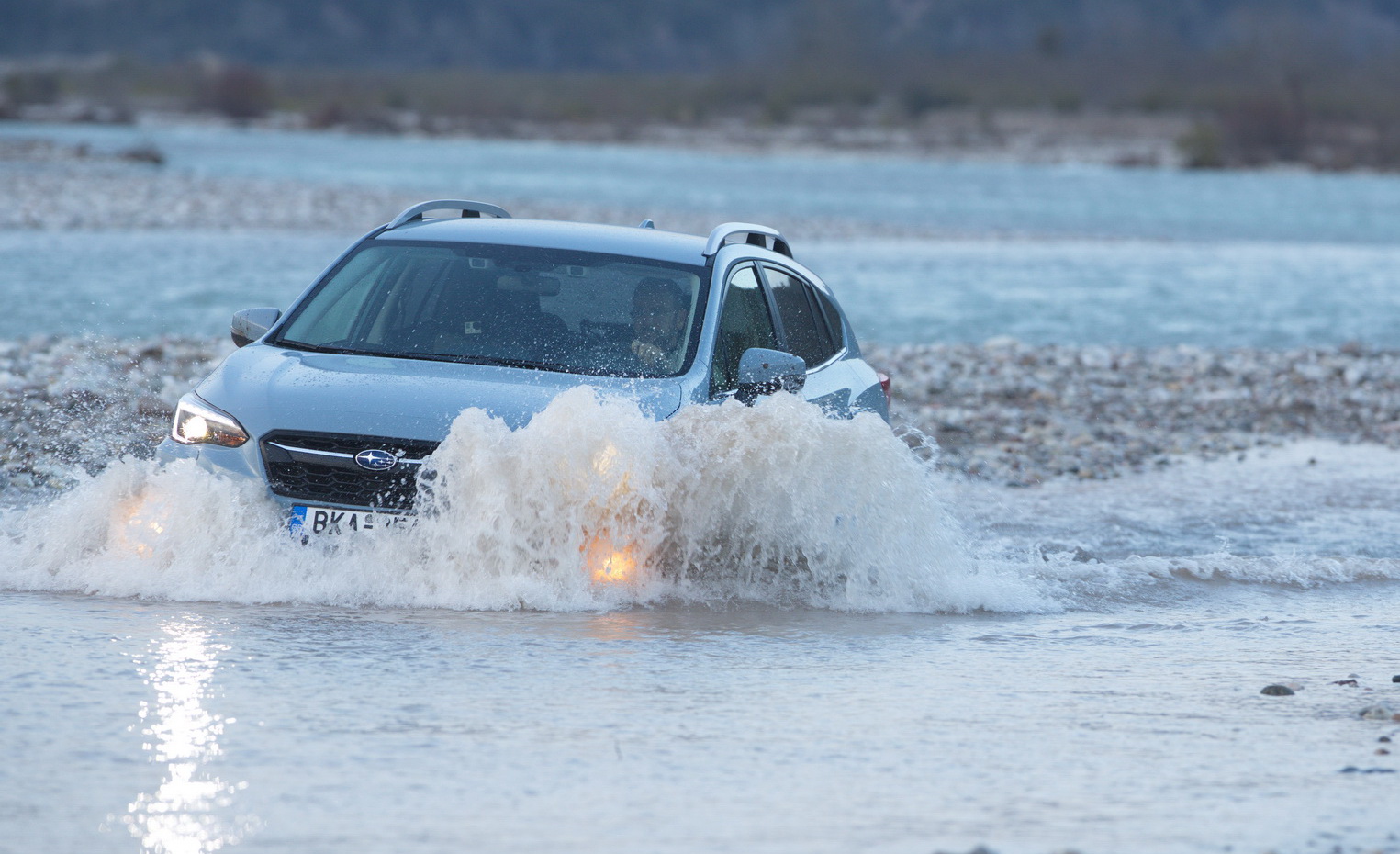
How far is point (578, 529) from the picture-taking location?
23.6 ft

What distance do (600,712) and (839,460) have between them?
230 cm

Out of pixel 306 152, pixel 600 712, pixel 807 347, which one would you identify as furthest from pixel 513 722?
pixel 306 152

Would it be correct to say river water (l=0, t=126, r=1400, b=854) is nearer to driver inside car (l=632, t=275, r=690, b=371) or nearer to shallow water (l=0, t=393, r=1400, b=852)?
shallow water (l=0, t=393, r=1400, b=852)

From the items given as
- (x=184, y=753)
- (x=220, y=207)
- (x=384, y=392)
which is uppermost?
(x=220, y=207)

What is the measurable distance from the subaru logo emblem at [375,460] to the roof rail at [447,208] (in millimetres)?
1798

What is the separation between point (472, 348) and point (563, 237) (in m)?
0.87

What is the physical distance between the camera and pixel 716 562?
7703 mm

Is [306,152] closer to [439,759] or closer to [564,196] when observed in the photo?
[564,196]

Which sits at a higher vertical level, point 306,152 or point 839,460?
point 306,152

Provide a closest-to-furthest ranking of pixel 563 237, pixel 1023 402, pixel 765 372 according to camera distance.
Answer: pixel 765 372
pixel 563 237
pixel 1023 402

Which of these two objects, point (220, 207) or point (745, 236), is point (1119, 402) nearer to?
point (745, 236)

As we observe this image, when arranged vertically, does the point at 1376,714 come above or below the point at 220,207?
below

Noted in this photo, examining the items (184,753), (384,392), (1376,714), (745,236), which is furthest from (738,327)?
(184,753)

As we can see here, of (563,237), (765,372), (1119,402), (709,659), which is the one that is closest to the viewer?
(709,659)
